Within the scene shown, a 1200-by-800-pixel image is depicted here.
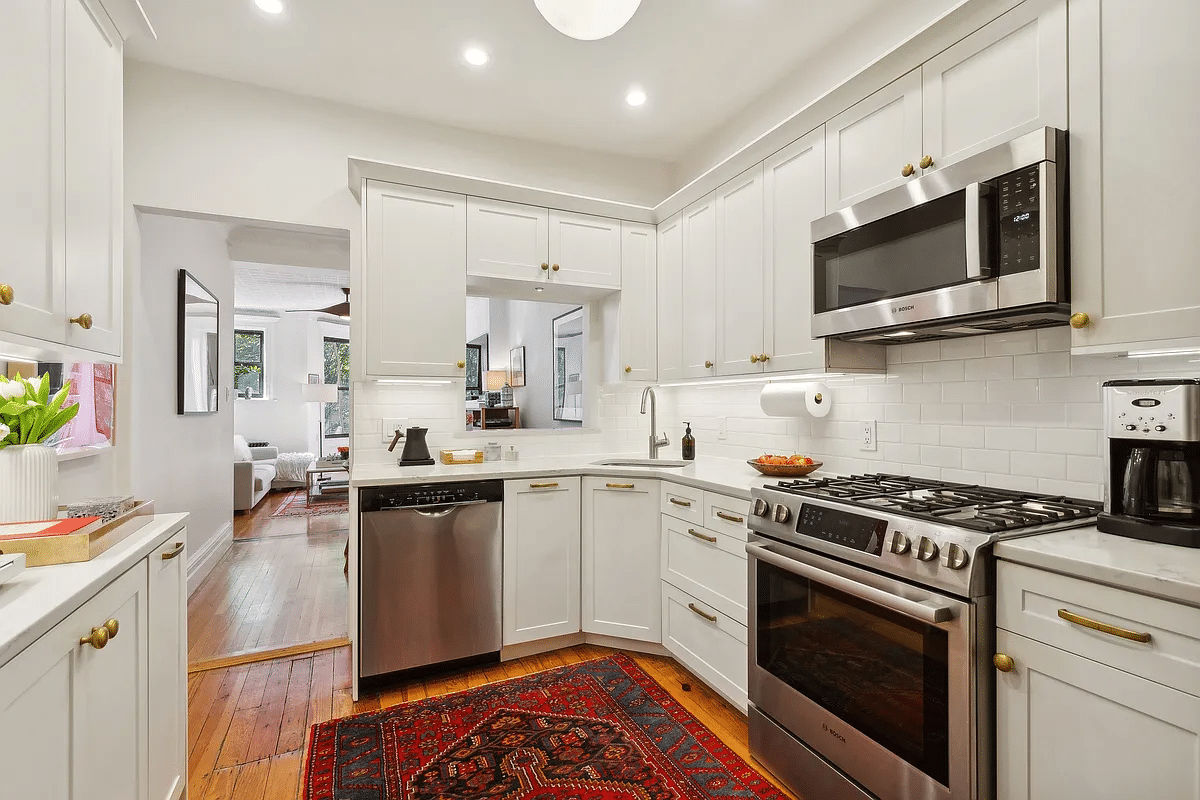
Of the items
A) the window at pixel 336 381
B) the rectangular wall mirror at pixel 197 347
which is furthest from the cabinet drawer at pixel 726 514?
the window at pixel 336 381

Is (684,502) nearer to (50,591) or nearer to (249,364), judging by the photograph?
(50,591)

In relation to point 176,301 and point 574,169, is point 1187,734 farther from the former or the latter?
point 176,301

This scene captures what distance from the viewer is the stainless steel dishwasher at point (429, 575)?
8.33ft

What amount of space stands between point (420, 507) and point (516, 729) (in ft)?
3.27

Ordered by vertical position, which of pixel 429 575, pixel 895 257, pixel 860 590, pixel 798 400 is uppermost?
pixel 895 257

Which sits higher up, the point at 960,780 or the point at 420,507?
the point at 420,507

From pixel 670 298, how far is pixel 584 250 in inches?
22.3

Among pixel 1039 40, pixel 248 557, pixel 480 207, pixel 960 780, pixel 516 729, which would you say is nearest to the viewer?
pixel 960 780

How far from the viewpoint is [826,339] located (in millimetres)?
2283

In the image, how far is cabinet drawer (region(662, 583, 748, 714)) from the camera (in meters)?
2.26

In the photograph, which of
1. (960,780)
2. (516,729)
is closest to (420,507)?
(516,729)

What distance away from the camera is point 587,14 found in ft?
5.97

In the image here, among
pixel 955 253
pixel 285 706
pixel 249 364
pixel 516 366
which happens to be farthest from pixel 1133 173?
pixel 249 364

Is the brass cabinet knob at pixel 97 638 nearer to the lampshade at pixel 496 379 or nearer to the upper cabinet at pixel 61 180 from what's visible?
the upper cabinet at pixel 61 180
